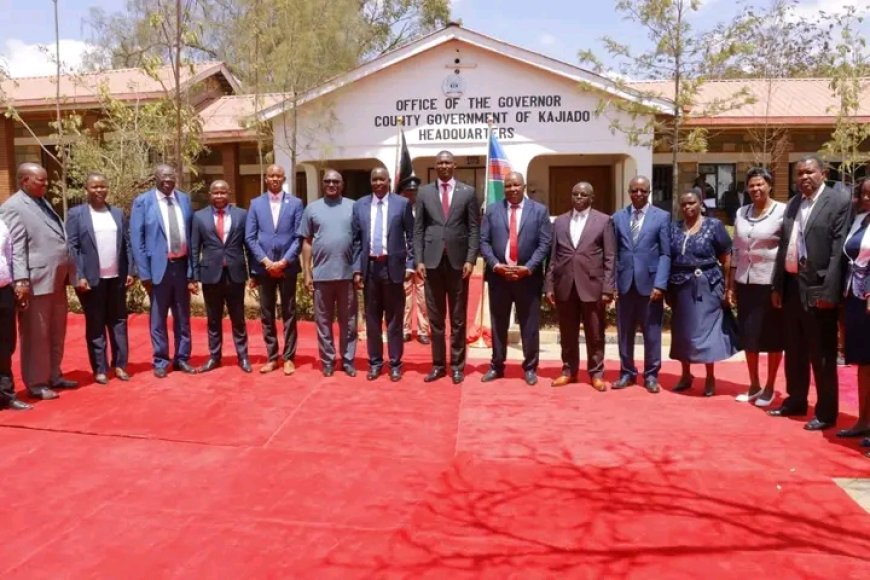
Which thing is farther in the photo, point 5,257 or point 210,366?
point 210,366

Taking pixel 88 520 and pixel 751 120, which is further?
pixel 751 120

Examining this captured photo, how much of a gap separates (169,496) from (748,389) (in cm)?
483

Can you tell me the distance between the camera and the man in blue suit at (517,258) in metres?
6.53

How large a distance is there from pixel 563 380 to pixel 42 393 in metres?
4.40

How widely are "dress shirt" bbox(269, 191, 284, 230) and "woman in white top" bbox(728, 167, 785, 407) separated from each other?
3968mm

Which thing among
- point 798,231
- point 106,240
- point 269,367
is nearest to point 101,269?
point 106,240

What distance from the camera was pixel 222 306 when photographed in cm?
718

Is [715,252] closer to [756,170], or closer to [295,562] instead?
[756,170]

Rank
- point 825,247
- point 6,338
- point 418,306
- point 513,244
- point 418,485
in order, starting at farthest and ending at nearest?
point 418,306 → point 513,244 → point 6,338 → point 825,247 → point 418,485

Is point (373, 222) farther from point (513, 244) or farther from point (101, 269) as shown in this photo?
point (101, 269)

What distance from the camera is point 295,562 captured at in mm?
3396

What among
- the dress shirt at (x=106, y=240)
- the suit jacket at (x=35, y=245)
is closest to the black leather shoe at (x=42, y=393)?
the suit jacket at (x=35, y=245)

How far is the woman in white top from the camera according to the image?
5.75 m

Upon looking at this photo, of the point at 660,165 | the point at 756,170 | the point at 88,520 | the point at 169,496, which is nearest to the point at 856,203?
the point at 756,170
